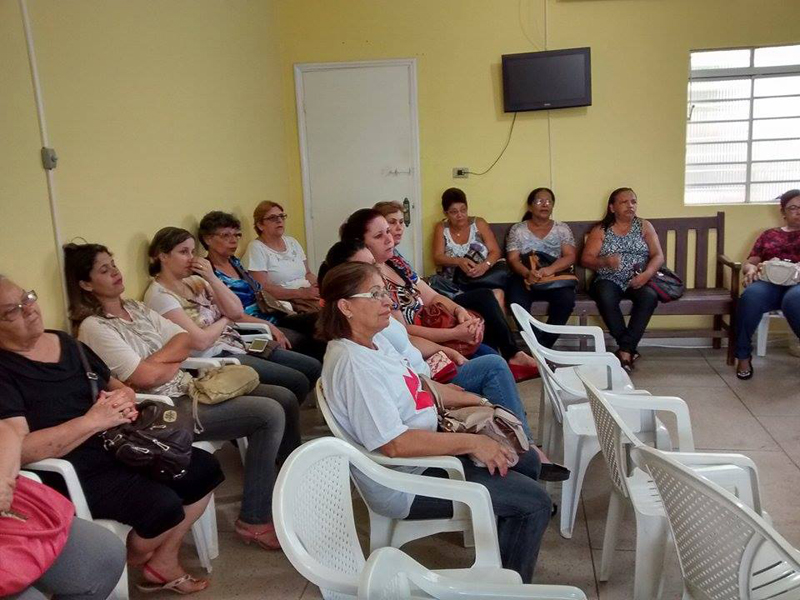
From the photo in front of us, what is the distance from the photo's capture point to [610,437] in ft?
5.98

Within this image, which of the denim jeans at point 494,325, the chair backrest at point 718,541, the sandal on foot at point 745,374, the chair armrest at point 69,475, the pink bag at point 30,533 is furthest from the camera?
the sandal on foot at point 745,374

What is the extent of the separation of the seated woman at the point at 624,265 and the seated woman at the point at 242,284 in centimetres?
194

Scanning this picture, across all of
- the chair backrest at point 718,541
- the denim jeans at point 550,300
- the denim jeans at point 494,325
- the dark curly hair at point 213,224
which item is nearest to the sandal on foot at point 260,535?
the chair backrest at point 718,541

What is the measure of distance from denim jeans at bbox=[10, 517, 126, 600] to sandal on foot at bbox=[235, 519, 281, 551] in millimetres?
667

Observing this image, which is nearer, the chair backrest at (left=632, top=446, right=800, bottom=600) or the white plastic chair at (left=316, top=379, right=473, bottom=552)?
the chair backrest at (left=632, top=446, right=800, bottom=600)

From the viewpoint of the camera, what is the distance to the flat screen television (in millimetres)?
4633

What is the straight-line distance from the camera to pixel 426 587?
129 cm

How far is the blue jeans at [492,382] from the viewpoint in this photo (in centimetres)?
253

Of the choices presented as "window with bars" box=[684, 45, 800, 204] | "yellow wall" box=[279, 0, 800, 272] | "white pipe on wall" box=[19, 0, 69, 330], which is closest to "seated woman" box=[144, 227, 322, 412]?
"white pipe on wall" box=[19, 0, 69, 330]

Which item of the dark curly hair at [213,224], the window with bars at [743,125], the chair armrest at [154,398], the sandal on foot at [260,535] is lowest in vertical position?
the sandal on foot at [260,535]

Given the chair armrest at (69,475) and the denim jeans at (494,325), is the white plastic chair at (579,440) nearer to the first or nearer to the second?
the denim jeans at (494,325)

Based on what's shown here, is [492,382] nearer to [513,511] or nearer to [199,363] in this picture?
[513,511]

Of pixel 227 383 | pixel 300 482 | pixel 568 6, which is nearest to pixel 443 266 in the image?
pixel 568 6

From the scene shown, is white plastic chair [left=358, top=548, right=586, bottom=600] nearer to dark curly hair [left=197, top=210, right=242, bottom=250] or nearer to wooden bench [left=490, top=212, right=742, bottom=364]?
dark curly hair [left=197, top=210, right=242, bottom=250]
